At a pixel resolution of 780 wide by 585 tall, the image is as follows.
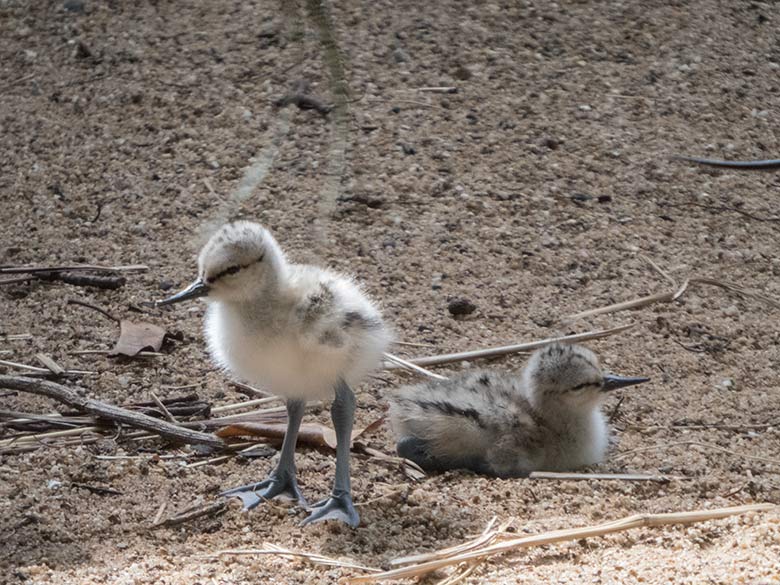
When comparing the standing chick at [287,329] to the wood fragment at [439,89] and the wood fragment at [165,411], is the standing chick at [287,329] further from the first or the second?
the wood fragment at [439,89]

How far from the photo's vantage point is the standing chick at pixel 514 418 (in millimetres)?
4289

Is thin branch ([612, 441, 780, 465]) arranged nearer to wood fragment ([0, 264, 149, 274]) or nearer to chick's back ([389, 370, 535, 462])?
chick's back ([389, 370, 535, 462])

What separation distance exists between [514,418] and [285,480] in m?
1.00

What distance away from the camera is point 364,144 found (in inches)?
250

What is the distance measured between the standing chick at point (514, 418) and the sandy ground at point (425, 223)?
0.43 feet

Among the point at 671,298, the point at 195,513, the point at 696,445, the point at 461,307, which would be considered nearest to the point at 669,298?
the point at 671,298

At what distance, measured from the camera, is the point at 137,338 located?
492 centimetres

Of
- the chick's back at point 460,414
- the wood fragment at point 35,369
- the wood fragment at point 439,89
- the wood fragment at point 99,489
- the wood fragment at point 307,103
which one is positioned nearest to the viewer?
the wood fragment at point 99,489

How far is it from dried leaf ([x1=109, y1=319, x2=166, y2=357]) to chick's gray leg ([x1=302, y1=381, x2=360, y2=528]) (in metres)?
1.36

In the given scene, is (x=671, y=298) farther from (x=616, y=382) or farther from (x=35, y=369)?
(x=35, y=369)

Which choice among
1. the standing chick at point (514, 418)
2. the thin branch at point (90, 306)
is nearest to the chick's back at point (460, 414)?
the standing chick at point (514, 418)

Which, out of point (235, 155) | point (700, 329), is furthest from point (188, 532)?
point (235, 155)

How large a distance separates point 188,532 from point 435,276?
218 centimetres

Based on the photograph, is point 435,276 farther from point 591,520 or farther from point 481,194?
point 591,520
